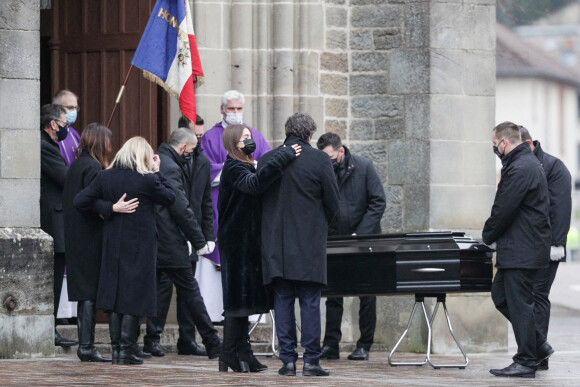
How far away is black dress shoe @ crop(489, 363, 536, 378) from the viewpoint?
34.5 ft

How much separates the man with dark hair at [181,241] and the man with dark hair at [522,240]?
2.42 metres

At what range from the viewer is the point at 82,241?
11.2m

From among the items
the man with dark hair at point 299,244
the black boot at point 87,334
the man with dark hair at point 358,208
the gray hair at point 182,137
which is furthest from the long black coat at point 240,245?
the man with dark hair at point 358,208

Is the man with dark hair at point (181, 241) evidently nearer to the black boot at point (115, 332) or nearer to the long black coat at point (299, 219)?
the black boot at point (115, 332)

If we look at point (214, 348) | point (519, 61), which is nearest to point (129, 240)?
point (214, 348)

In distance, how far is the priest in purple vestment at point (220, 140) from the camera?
12.7 meters

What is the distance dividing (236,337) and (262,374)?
332 mm

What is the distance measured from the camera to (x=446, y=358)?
41.4 ft

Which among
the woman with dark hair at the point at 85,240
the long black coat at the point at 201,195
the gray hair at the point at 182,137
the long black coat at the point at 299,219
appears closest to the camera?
the long black coat at the point at 299,219

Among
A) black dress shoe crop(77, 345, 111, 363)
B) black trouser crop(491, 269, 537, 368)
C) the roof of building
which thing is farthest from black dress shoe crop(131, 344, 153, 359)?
the roof of building

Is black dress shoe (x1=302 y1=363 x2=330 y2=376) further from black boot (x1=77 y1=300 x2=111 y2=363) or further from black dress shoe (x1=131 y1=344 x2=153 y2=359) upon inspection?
black boot (x1=77 y1=300 x2=111 y2=363)

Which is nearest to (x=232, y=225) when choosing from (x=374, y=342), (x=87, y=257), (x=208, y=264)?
(x=87, y=257)

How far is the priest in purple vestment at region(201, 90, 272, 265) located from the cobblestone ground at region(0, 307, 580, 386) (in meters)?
1.58

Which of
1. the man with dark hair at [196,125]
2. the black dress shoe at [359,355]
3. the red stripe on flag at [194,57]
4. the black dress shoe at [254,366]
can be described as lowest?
the black dress shoe at [359,355]
